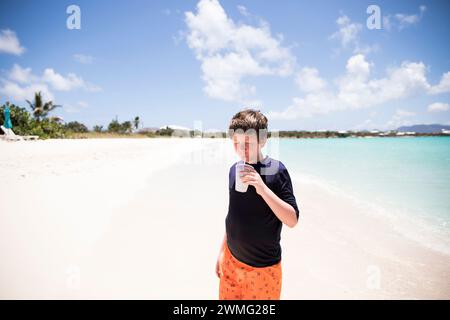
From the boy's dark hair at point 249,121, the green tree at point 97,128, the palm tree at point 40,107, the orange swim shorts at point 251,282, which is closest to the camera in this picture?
the boy's dark hair at point 249,121

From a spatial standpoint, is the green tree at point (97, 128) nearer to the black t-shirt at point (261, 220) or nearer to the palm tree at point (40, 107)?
the palm tree at point (40, 107)

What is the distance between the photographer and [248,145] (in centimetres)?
147

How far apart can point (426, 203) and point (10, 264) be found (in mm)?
9968

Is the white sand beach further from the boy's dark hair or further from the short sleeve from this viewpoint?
the boy's dark hair

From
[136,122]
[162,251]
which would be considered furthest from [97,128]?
[162,251]

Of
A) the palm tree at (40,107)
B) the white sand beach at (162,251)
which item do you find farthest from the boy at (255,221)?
the palm tree at (40,107)

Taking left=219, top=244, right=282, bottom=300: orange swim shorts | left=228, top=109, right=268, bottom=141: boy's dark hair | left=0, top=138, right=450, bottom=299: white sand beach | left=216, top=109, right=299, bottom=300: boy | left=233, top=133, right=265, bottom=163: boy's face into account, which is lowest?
left=0, top=138, right=450, bottom=299: white sand beach

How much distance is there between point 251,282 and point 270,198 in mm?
628

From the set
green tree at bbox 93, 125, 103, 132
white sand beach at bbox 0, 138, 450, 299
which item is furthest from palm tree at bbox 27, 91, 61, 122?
white sand beach at bbox 0, 138, 450, 299

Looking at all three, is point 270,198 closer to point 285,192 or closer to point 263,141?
point 285,192

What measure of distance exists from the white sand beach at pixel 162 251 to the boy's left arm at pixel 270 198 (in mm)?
1728

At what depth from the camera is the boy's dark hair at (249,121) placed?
1445 millimetres

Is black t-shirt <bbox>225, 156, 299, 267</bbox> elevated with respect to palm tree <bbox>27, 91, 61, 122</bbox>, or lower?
lower

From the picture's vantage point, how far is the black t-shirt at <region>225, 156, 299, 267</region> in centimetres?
149
